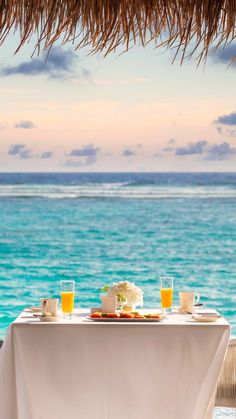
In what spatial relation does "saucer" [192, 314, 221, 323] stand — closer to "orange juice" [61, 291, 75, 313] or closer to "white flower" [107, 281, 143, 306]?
"white flower" [107, 281, 143, 306]

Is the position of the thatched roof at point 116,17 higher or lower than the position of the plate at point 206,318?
higher

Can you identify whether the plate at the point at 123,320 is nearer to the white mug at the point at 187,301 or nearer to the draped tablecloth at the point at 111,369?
the draped tablecloth at the point at 111,369

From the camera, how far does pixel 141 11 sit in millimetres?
2240

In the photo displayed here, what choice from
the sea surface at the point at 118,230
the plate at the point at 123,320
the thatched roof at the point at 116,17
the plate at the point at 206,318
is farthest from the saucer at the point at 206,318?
the sea surface at the point at 118,230

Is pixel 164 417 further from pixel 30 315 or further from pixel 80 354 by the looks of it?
pixel 30 315

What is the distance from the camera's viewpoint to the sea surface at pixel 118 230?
14234 millimetres

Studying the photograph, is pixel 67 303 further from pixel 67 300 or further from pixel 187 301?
pixel 187 301

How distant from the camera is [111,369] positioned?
9.87ft

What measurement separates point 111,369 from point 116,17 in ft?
4.32

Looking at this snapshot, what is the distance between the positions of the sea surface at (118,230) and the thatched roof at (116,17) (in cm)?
1110

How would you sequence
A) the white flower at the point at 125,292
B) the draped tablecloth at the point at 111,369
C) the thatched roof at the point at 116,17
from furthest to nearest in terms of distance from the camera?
the white flower at the point at 125,292 < the draped tablecloth at the point at 111,369 < the thatched roof at the point at 116,17

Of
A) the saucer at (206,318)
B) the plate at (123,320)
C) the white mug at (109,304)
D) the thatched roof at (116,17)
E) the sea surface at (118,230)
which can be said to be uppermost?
the thatched roof at (116,17)

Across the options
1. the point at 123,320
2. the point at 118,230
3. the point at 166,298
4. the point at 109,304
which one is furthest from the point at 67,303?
the point at 118,230

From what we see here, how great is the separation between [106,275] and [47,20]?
40.0 feet
